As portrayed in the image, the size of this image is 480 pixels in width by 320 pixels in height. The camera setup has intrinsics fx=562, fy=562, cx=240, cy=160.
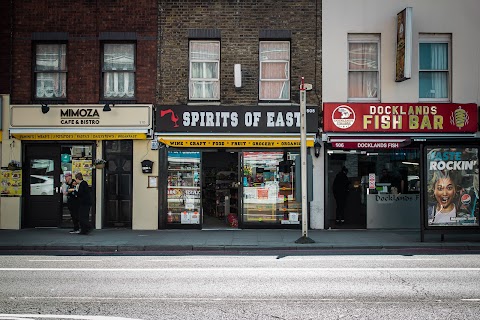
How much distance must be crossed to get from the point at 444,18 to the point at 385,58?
7.36 ft

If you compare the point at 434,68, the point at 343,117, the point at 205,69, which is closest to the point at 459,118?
the point at 434,68

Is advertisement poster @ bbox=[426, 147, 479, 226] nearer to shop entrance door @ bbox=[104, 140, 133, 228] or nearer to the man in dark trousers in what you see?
shop entrance door @ bbox=[104, 140, 133, 228]

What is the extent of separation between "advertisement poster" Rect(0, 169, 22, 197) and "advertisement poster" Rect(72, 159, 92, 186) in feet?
5.56

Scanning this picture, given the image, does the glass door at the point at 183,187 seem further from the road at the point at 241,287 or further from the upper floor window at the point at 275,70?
the road at the point at 241,287

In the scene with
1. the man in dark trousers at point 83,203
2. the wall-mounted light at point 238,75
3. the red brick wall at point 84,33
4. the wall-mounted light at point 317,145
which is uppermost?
the red brick wall at point 84,33

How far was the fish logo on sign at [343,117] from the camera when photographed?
57.8ft

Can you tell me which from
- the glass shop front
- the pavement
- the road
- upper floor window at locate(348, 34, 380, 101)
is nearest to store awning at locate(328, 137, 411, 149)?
the glass shop front

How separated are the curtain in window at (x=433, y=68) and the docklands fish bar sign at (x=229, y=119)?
3772mm

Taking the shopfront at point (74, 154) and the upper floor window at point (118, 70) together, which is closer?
the shopfront at point (74, 154)

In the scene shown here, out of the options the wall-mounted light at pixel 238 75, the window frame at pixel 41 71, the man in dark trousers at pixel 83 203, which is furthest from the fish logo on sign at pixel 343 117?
the window frame at pixel 41 71

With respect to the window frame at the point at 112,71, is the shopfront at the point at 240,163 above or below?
below

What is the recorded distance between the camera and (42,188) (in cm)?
1800

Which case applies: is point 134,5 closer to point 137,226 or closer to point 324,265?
point 137,226

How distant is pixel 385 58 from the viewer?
17938 mm
